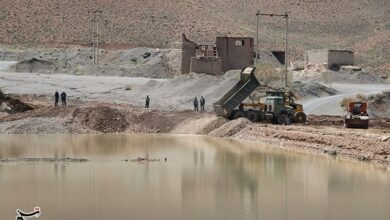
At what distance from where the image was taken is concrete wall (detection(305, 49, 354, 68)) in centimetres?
7962

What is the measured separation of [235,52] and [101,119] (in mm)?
25011

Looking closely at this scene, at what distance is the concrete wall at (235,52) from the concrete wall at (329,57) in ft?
37.1

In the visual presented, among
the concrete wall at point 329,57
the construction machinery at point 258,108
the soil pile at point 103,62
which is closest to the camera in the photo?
the construction machinery at point 258,108

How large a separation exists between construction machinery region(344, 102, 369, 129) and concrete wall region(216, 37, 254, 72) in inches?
1087

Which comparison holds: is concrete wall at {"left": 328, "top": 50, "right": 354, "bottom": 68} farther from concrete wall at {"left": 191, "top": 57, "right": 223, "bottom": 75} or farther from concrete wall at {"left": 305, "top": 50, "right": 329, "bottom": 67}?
concrete wall at {"left": 191, "top": 57, "right": 223, "bottom": 75}

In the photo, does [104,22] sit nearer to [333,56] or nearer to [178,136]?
[333,56]

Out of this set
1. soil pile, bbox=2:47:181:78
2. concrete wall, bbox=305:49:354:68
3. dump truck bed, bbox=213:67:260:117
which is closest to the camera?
dump truck bed, bbox=213:67:260:117

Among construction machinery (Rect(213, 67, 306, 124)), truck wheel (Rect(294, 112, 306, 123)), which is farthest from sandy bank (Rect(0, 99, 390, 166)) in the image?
construction machinery (Rect(213, 67, 306, 124))

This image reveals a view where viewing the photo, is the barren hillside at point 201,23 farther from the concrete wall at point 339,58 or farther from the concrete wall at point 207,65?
the concrete wall at point 207,65

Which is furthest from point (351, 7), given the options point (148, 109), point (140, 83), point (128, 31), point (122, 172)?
point (122, 172)

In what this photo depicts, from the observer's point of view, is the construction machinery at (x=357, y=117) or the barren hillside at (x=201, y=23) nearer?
the construction machinery at (x=357, y=117)

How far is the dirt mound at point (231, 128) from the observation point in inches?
1730

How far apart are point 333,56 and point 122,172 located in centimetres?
5592

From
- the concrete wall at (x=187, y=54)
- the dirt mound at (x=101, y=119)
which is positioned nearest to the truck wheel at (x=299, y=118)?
the dirt mound at (x=101, y=119)
